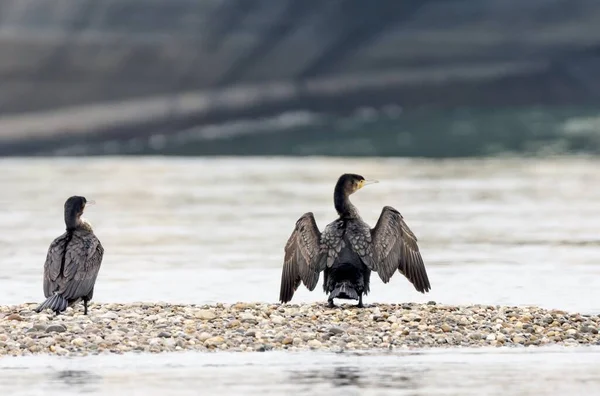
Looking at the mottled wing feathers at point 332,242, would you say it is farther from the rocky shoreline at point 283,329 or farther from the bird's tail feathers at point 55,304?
the bird's tail feathers at point 55,304

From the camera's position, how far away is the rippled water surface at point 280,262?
1659cm

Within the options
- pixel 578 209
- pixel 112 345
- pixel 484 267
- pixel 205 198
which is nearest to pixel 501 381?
pixel 112 345

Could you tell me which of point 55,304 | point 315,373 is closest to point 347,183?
point 55,304

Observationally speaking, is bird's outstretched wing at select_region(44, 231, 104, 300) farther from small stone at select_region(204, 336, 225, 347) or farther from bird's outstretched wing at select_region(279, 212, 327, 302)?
bird's outstretched wing at select_region(279, 212, 327, 302)

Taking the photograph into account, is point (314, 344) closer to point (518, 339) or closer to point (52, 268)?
point (518, 339)

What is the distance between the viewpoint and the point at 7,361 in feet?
57.9

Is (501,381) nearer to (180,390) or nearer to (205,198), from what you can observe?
(180,390)

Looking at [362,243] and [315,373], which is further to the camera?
[362,243]

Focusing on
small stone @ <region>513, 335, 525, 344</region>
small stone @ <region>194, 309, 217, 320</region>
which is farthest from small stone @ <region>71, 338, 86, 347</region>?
small stone @ <region>513, 335, 525, 344</region>

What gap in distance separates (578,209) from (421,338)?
30426 mm

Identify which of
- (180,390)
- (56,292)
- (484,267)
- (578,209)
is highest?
(578,209)

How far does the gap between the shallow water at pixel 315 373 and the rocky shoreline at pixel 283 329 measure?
461mm

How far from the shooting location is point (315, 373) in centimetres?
1691

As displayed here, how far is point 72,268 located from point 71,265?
0.04 m
